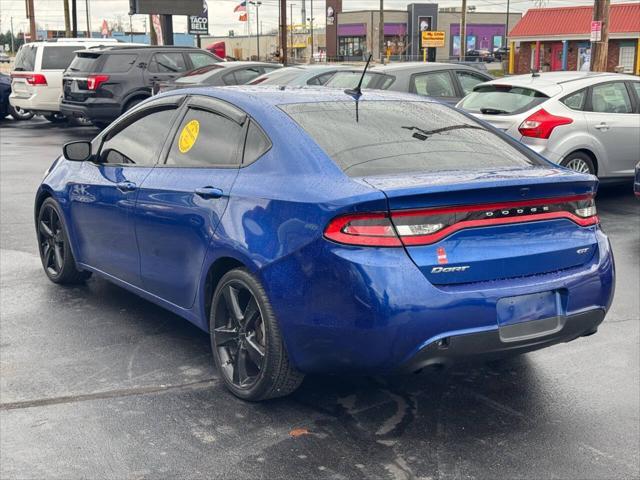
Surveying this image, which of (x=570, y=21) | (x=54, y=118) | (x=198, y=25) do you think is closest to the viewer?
(x=54, y=118)

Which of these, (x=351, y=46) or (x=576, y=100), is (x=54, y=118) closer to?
(x=576, y=100)

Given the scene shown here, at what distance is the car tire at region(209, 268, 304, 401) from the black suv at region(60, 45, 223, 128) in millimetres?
14642

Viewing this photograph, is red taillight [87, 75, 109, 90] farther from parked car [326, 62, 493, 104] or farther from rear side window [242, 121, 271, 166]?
rear side window [242, 121, 271, 166]

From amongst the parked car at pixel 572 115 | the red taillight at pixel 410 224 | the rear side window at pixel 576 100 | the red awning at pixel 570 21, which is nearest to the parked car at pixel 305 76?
the parked car at pixel 572 115

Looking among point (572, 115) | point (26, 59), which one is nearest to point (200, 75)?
point (26, 59)

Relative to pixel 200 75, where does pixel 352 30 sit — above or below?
above

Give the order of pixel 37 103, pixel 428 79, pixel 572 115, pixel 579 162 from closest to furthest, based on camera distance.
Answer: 1. pixel 572 115
2. pixel 579 162
3. pixel 428 79
4. pixel 37 103

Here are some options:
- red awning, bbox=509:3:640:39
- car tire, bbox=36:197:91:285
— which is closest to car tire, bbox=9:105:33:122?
car tire, bbox=36:197:91:285

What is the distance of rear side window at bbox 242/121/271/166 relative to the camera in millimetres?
4445

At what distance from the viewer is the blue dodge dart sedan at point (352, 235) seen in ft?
12.3

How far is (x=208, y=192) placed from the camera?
455 cm

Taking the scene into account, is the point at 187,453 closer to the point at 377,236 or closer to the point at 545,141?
the point at 377,236

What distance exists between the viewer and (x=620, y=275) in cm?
720

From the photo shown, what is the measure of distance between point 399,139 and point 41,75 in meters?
18.5
